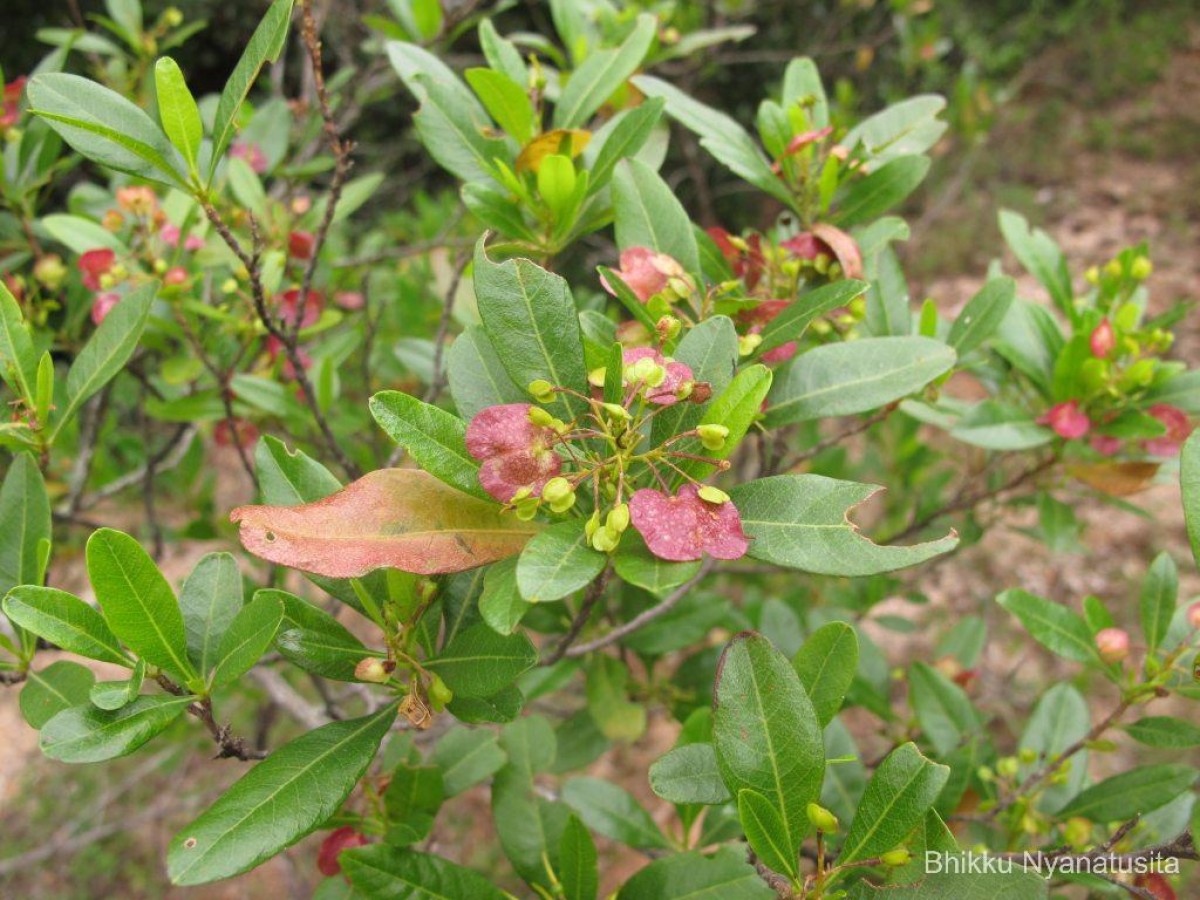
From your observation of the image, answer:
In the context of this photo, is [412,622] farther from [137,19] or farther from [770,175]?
[137,19]

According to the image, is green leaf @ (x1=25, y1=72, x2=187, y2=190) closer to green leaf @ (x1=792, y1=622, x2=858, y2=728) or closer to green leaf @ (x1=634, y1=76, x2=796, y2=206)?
green leaf @ (x1=634, y1=76, x2=796, y2=206)

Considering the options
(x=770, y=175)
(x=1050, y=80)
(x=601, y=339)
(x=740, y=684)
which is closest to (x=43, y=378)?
(x=601, y=339)

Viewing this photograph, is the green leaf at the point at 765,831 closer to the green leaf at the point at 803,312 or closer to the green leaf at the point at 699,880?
the green leaf at the point at 699,880

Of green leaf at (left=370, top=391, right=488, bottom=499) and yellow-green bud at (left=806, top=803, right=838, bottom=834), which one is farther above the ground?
green leaf at (left=370, top=391, right=488, bottom=499)

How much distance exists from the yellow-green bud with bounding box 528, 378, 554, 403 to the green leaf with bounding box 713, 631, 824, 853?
27cm

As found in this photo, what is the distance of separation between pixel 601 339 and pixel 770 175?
381mm

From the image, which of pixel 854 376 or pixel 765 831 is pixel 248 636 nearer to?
pixel 765 831

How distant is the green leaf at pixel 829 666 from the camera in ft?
2.51

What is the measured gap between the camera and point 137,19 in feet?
5.79

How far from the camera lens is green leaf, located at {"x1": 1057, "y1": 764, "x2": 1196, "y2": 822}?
101cm

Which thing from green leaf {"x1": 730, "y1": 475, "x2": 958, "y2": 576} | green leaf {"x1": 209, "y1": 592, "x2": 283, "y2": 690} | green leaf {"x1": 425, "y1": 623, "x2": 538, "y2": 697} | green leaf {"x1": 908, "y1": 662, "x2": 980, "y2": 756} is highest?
green leaf {"x1": 730, "y1": 475, "x2": 958, "y2": 576}

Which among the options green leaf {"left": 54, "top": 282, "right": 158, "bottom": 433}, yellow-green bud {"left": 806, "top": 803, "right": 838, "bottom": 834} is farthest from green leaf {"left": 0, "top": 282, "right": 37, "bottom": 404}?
yellow-green bud {"left": 806, "top": 803, "right": 838, "bottom": 834}

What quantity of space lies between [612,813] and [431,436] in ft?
2.39

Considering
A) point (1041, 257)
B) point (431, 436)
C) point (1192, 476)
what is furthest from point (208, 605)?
point (1041, 257)
